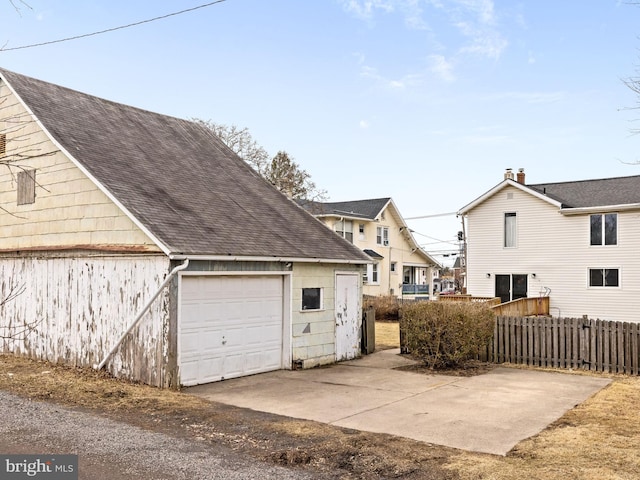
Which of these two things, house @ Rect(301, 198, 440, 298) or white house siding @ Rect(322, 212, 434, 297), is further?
white house siding @ Rect(322, 212, 434, 297)

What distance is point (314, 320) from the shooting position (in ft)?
48.0

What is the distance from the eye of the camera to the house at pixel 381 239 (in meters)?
41.0

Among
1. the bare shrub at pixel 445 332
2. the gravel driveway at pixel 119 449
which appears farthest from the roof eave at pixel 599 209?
the gravel driveway at pixel 119 449

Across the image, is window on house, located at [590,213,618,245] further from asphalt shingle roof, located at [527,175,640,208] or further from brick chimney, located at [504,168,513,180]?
brick chimney, located at [504,168,513,180]

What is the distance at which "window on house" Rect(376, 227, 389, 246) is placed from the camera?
44062 millimetres

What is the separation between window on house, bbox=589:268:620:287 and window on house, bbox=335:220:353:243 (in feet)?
57.1

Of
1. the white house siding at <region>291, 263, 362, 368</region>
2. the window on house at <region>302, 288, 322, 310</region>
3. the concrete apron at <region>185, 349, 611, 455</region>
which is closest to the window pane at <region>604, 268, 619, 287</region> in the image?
the concrete apron at <region>185, 349, 611, 455</region>

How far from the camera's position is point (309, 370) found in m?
14.0

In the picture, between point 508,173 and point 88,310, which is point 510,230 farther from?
point 88,310

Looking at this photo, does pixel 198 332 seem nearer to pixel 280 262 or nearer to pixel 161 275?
pixel 161 275

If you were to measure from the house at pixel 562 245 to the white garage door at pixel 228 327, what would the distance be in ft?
60.5

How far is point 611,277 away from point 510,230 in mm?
5243

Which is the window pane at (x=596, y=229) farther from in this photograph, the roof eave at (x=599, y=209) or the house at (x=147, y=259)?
the house at (x=147, y=259)

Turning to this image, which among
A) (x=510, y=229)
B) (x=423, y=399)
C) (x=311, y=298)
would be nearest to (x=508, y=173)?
(x=510, y=229)
